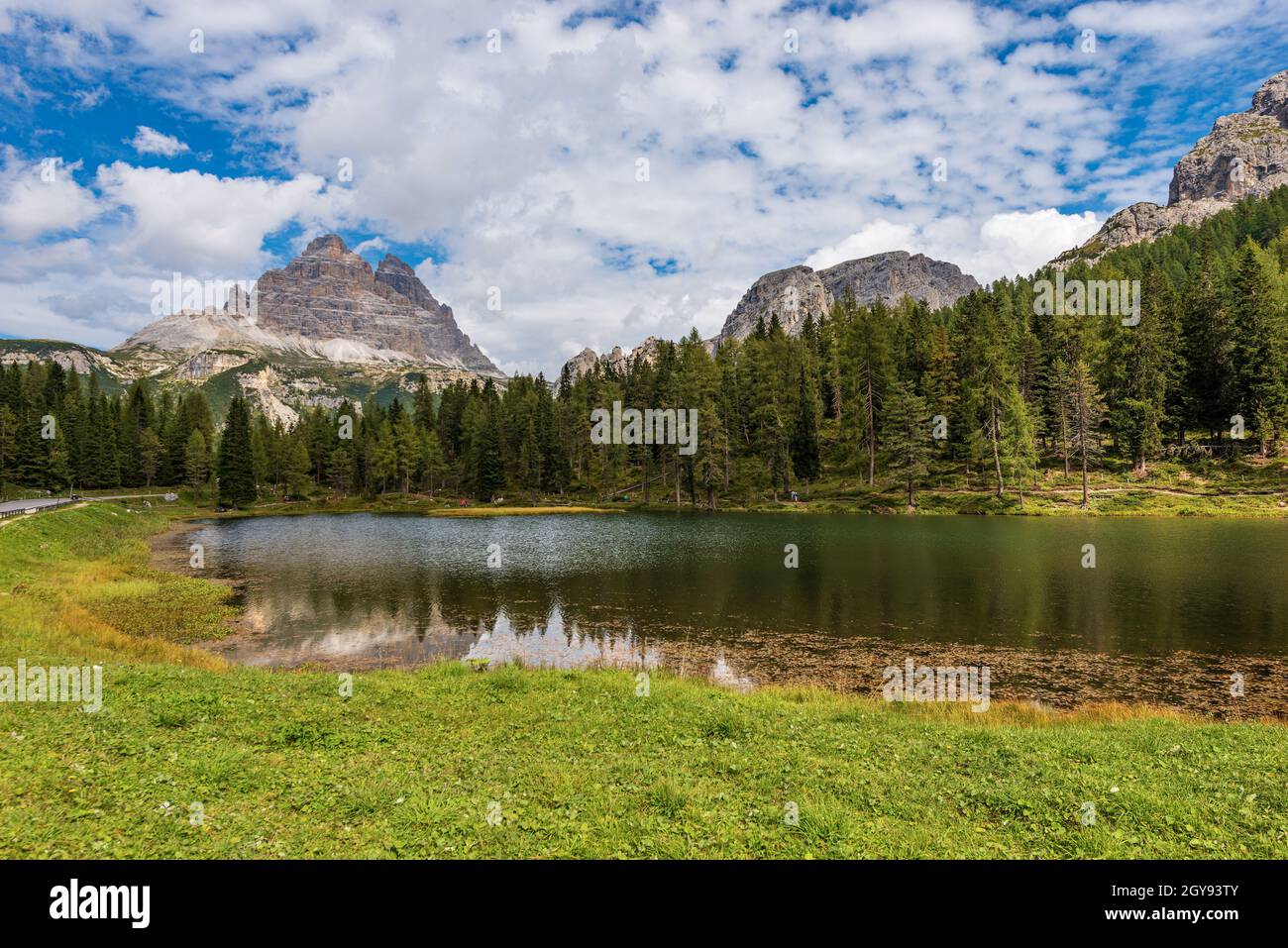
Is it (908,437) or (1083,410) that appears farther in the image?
(908,437)

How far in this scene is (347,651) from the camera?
90.9 ft

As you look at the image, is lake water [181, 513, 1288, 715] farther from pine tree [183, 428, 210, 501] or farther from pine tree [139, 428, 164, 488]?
pine tree [139, 428, 164, 488]

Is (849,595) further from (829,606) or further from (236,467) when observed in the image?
(236,467)

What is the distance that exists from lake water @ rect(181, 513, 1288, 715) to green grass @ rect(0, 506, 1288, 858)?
6356 mm

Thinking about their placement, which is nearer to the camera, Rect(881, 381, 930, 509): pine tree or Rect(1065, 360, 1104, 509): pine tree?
Rect(1065, 360, 1104, 509): pine tree

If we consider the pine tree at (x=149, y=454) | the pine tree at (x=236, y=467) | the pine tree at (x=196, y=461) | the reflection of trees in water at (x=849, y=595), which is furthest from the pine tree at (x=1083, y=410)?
the pine tree at (x=149, y=454)

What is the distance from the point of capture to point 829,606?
3538 cm

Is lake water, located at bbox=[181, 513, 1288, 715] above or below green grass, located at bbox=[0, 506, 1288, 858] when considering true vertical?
below

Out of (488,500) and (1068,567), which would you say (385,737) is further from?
(488,500)

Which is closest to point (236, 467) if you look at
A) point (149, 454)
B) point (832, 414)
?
point (149, 454)

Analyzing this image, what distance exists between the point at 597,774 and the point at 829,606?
85.5 ft

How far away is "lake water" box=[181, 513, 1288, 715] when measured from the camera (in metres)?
24.8

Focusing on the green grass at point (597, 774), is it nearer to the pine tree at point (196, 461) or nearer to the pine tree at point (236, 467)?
the pine tree at point (236, 467)

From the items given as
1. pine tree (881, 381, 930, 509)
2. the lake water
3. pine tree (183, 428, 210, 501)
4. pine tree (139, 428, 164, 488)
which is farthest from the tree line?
the lake water
